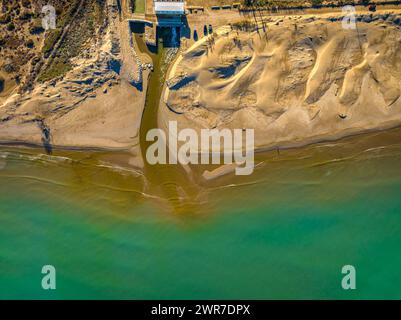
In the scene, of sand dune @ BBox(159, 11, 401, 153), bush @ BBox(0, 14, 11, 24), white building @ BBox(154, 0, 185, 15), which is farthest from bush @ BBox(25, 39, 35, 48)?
sand dune @ BBox(159, 11, 401, 153)

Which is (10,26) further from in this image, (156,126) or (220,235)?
(220,235)

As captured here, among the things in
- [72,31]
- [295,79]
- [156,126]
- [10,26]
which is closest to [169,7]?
[72,31]

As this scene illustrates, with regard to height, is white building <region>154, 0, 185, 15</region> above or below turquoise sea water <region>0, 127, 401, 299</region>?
above

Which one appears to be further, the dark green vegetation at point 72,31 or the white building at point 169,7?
the dark green vegetation at point 72,31

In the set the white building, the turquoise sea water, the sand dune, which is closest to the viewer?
the white building

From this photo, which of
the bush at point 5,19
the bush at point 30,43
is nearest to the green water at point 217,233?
the bush at point 30,43

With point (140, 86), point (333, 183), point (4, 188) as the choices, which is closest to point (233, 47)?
point (140, 86)

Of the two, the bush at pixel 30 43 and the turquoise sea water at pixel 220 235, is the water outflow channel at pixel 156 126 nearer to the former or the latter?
the turquoise sea water at pixel 220 235

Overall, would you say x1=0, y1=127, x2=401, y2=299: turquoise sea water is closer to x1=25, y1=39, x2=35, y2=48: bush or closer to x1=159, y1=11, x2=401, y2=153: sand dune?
x1=159, y1=11, x2=401, y2=153: sand dune
